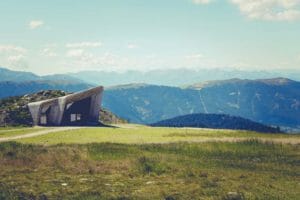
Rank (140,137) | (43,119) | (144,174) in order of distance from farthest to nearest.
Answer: (43,119)
(140,137)
(144,174)

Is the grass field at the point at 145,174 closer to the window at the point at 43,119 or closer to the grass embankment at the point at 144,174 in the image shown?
the grass embankment at the point at 144,174

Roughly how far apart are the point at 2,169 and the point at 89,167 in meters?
4.22

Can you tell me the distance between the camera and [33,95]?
104m

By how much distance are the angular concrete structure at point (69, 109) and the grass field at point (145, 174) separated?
45.3m

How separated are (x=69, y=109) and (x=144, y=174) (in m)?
61.2

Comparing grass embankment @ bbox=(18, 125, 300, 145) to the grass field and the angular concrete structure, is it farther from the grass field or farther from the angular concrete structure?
the angular concrete structure

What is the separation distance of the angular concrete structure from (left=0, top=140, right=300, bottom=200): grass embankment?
45060mm

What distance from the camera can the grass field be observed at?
14945 millimetres

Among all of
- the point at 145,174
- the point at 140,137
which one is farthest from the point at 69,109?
the point at 145,174

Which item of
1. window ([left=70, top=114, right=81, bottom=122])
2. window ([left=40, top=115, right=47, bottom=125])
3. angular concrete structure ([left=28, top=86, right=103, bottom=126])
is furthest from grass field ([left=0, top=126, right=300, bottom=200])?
window ([left=70, top=114, right=81, bottom=122])

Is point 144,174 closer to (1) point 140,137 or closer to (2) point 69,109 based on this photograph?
(1) point 140,137

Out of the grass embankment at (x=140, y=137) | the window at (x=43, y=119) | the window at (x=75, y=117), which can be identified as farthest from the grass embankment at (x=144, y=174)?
the window at (x=75, y=117)

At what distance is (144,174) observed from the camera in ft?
64.0

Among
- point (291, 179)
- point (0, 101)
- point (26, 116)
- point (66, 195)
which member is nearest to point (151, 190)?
point (66, 195)
